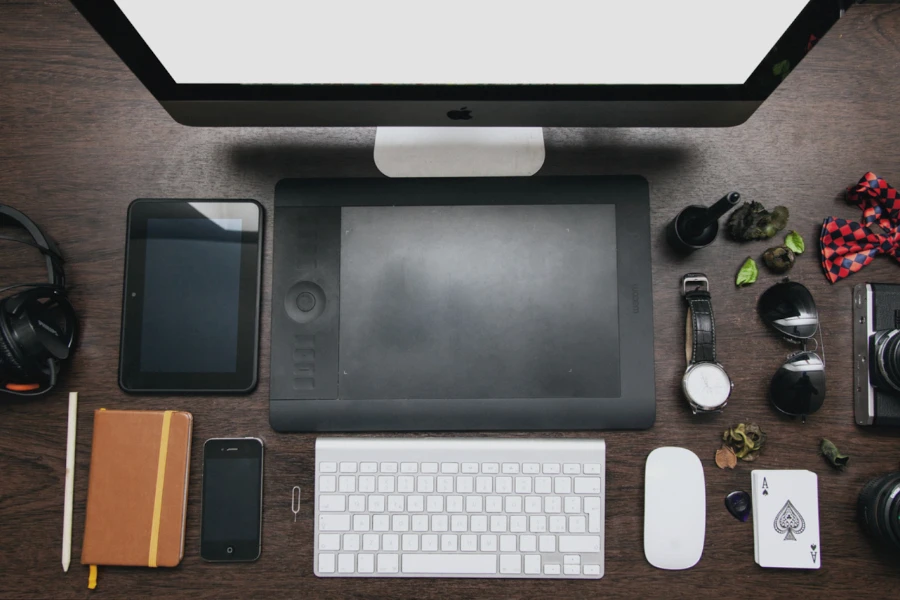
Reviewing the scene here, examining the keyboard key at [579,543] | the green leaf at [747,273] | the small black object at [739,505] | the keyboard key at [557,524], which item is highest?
the green leaf at [747,273]

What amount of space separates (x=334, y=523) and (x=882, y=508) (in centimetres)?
66

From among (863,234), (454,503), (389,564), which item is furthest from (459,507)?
(863,234)

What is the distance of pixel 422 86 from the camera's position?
56cm

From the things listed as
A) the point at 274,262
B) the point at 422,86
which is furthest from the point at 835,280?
the point at 274,262

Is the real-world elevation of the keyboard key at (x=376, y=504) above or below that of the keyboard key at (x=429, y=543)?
above

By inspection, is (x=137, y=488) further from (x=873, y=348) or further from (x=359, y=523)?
(x=873, y=348)

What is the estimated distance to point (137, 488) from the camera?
689 millimetres

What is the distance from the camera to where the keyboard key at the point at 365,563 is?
688mm

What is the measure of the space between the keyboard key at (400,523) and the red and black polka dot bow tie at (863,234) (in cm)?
62

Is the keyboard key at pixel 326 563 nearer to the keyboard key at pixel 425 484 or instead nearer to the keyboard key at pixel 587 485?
the keyboard key at pixel 425 484

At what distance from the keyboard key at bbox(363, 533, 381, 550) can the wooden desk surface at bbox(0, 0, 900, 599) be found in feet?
0.16

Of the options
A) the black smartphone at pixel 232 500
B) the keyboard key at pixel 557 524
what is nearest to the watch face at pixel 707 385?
the keyboard key at pixel 557 524

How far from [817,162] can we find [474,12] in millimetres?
515

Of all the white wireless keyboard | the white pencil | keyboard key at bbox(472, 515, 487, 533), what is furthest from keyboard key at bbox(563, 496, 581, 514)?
the white pencil
